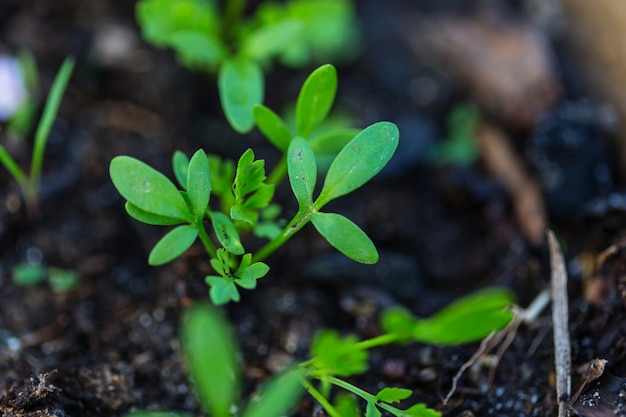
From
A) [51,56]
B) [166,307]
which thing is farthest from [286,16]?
[166,307]

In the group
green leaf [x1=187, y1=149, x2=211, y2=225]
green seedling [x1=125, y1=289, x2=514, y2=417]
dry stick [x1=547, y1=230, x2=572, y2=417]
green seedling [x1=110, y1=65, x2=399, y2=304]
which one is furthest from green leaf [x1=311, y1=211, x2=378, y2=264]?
dry stick [x1=547, y1=230, x2=572, y2=417]

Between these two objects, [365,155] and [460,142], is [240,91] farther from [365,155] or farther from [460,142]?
[460,142]

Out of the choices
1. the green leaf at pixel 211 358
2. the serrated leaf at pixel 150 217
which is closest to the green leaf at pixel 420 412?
the green leaf at pixel 211 358

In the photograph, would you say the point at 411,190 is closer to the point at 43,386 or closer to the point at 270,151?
the point at 270,151

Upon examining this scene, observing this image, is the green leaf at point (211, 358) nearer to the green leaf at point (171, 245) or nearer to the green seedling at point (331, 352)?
the green seedling at point (331, 352)

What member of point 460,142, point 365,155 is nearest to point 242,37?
point 460,142
